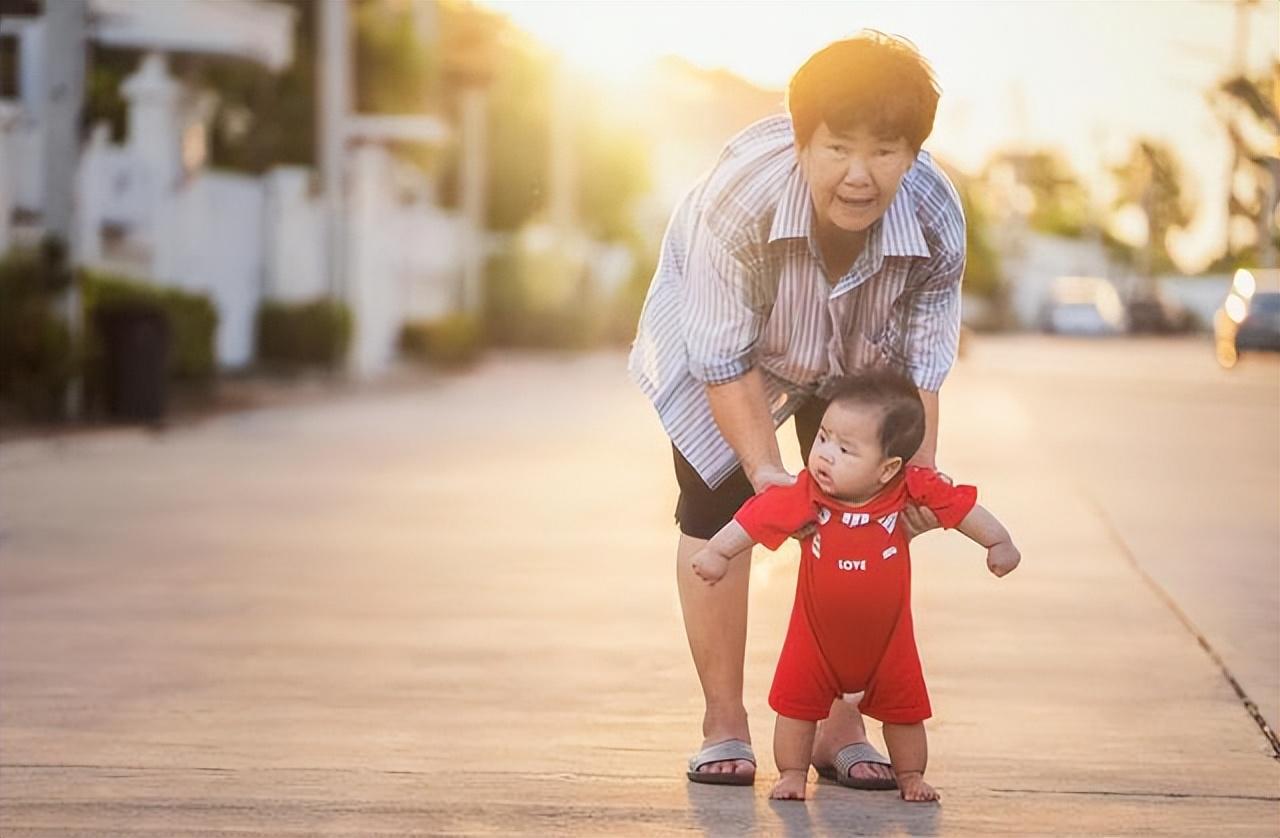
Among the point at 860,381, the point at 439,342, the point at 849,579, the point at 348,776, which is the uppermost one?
the point at 860,381

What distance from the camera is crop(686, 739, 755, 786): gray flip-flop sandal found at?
5316 mm

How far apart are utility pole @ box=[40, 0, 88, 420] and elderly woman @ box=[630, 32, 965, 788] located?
12991 mm

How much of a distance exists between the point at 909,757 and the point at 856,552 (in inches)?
20.2

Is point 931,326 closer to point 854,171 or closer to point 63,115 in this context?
point 854,171

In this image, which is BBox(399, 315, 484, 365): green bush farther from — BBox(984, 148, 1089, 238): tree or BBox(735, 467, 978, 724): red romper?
BBox(984, 148, 1089, 238): tree

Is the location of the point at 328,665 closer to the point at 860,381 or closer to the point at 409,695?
the point at 409,695

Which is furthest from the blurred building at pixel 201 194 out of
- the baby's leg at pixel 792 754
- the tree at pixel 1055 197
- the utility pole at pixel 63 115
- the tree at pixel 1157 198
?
the tree at pixel 1055 197

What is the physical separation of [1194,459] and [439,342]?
59.3 ft

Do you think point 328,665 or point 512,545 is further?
point 512,545

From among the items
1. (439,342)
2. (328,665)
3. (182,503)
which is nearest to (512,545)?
(182,503)

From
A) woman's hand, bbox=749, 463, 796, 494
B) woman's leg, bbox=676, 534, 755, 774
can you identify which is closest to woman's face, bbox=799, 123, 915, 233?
woman's hand, bbox=749, 463, 796, 494

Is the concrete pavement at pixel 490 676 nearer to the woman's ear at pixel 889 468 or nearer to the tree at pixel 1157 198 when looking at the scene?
the woman's ear at pixel 889 468

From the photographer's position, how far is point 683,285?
17.2ft

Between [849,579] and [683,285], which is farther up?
[683,285]
